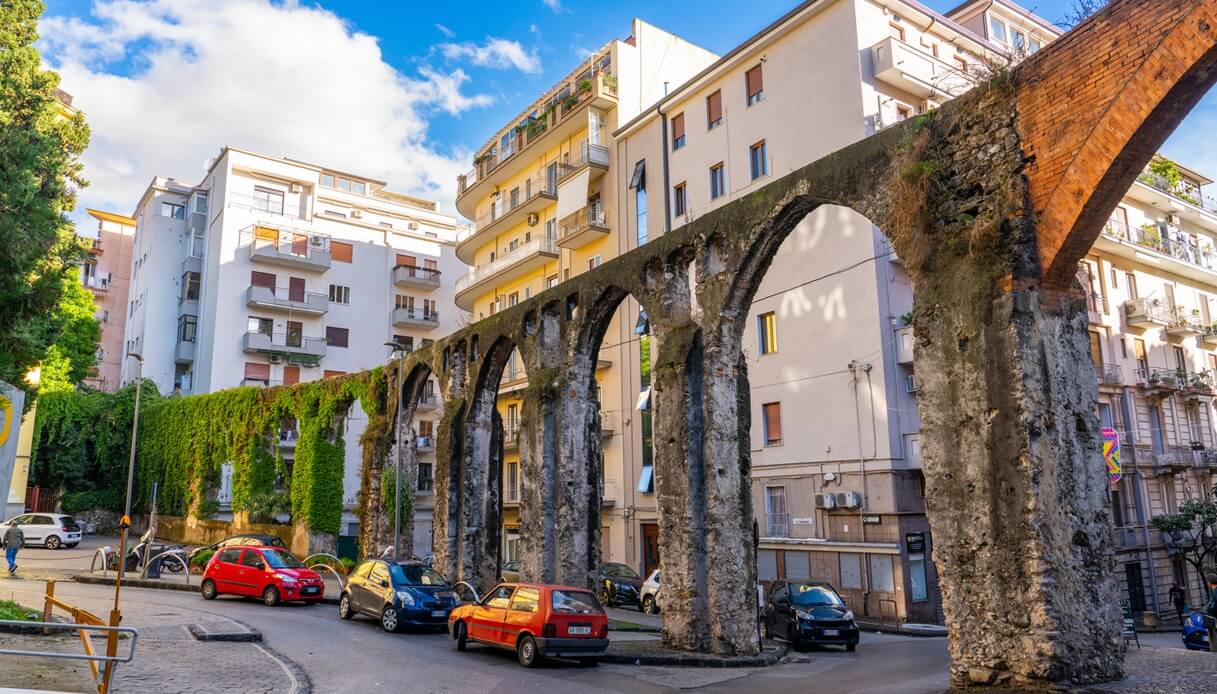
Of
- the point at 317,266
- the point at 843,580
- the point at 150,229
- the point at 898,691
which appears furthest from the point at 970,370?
the point at 150,229

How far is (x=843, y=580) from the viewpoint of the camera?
23328mm

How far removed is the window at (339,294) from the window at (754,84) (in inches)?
1094

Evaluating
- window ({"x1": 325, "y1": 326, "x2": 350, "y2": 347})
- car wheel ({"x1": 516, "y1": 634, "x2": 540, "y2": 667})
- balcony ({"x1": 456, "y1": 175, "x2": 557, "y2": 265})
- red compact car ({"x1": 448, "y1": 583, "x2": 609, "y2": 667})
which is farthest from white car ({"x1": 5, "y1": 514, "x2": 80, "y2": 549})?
car wheel ({"x1": 516, "y1": 634, "x2": 540, "y2": 667})

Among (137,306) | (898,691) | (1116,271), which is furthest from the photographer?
(137,306)

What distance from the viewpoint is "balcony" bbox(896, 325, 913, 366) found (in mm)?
22703

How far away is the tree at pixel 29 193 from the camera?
15.4 meters

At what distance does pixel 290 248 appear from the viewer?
44906 millimetres

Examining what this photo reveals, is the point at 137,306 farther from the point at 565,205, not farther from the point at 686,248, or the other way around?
the point at 686,248

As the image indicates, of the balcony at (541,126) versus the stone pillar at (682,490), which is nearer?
the stone pillar at (682,490)

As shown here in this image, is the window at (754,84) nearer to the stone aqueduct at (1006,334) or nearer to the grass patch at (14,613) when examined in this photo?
the stone aqueduct at (1006,334)

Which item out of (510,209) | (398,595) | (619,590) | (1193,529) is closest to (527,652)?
(398,595)

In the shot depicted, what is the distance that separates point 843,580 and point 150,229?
43187 mm

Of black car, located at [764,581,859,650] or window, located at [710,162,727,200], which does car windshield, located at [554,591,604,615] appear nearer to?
black car, located at [764,581,859,650]

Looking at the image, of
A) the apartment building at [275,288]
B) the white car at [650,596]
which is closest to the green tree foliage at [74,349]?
the apartment building at [275,288]
